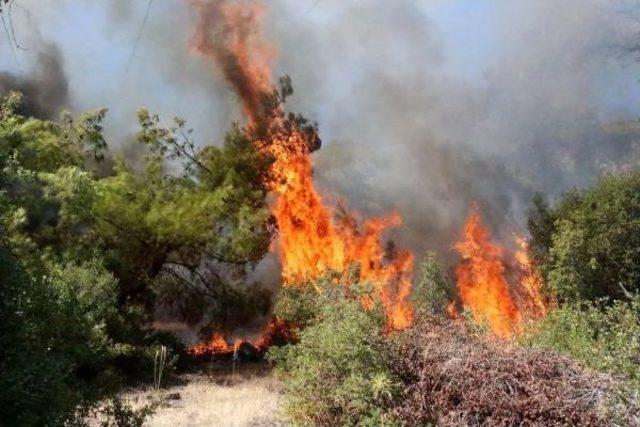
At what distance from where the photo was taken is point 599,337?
12086 millimetres

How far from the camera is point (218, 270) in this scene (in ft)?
75.0

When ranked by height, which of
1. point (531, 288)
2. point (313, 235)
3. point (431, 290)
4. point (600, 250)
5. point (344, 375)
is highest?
point (313, 235)

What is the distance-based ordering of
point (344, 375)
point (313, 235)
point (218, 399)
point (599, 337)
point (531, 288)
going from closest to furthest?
point (344, 375) → point (599, 337) → point (218, 399) → point (531, 288) → point (313, 235)

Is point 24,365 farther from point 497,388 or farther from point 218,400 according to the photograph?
point 218,400

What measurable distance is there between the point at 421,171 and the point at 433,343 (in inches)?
→ 1337

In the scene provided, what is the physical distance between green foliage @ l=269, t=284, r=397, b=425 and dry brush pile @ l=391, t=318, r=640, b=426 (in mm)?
424

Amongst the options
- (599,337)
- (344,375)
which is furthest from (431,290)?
(344,375)

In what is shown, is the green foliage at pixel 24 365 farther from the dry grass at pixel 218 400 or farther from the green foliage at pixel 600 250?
the green foliage at pixel 600 250

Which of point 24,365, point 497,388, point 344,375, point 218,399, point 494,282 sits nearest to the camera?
point 24,365

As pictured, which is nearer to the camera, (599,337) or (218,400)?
(599,337)

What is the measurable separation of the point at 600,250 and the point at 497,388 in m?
14.6

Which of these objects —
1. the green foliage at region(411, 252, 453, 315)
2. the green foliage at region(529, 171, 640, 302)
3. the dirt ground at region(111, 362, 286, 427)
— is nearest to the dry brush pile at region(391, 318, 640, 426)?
the dirt ground at region(111, 362, 286, 427)

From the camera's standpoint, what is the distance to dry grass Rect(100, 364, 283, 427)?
40.0 feet

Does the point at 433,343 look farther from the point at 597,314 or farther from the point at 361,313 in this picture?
the point at 597,314
